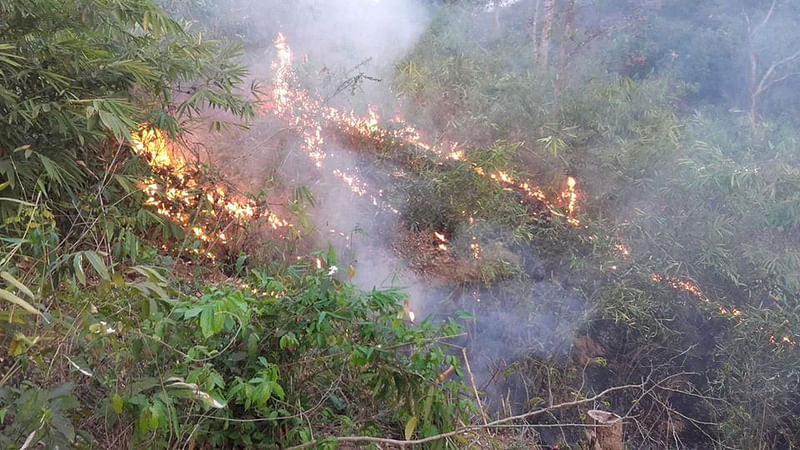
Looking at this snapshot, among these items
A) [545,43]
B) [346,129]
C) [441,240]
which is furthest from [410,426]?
[545,43]

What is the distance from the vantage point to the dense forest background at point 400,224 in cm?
163

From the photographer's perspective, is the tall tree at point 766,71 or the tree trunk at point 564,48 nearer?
the tall tree at point 766,71

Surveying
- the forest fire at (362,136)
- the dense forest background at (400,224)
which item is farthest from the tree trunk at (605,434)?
the forest fire at (362,136)

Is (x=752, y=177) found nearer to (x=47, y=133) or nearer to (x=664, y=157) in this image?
(x=664, y=157)

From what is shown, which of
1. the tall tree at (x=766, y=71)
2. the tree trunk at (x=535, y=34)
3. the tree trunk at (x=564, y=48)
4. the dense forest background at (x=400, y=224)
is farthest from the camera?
Answer: the tree trunk at (x=535, y=34)

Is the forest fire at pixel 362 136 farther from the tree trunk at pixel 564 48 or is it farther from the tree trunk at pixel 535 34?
the tree trunk at pixel 535 34

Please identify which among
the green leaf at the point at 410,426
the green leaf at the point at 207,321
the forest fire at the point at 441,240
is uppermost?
the green leaf at the point at 207,321

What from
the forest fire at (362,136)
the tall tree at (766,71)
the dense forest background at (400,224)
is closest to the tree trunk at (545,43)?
the dense forest background at (400,224)

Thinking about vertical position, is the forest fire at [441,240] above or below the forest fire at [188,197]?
below

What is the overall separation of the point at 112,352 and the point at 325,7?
4.47m

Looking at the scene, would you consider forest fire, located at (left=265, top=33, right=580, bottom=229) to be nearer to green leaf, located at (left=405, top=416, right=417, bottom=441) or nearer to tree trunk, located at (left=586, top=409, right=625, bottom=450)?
tree trunk, located at (left=586, top=409, right=625, bottom=450)

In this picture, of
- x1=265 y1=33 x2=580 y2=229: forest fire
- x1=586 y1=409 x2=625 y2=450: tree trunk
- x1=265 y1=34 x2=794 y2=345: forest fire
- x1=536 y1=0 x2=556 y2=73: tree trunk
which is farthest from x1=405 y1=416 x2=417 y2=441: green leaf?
x1=536 y1=0 x2=556 y2=73: tree trunk

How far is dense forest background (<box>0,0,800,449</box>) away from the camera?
1629 mm

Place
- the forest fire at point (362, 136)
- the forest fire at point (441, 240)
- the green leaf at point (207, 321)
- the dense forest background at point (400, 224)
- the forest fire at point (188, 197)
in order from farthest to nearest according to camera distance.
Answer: the forest fire at point (362, 136), the forest fire at point (441, 240), the forest fire at point (188, 197), the dense forest background at point (400, 224), the green leaf at point (207, 321)
